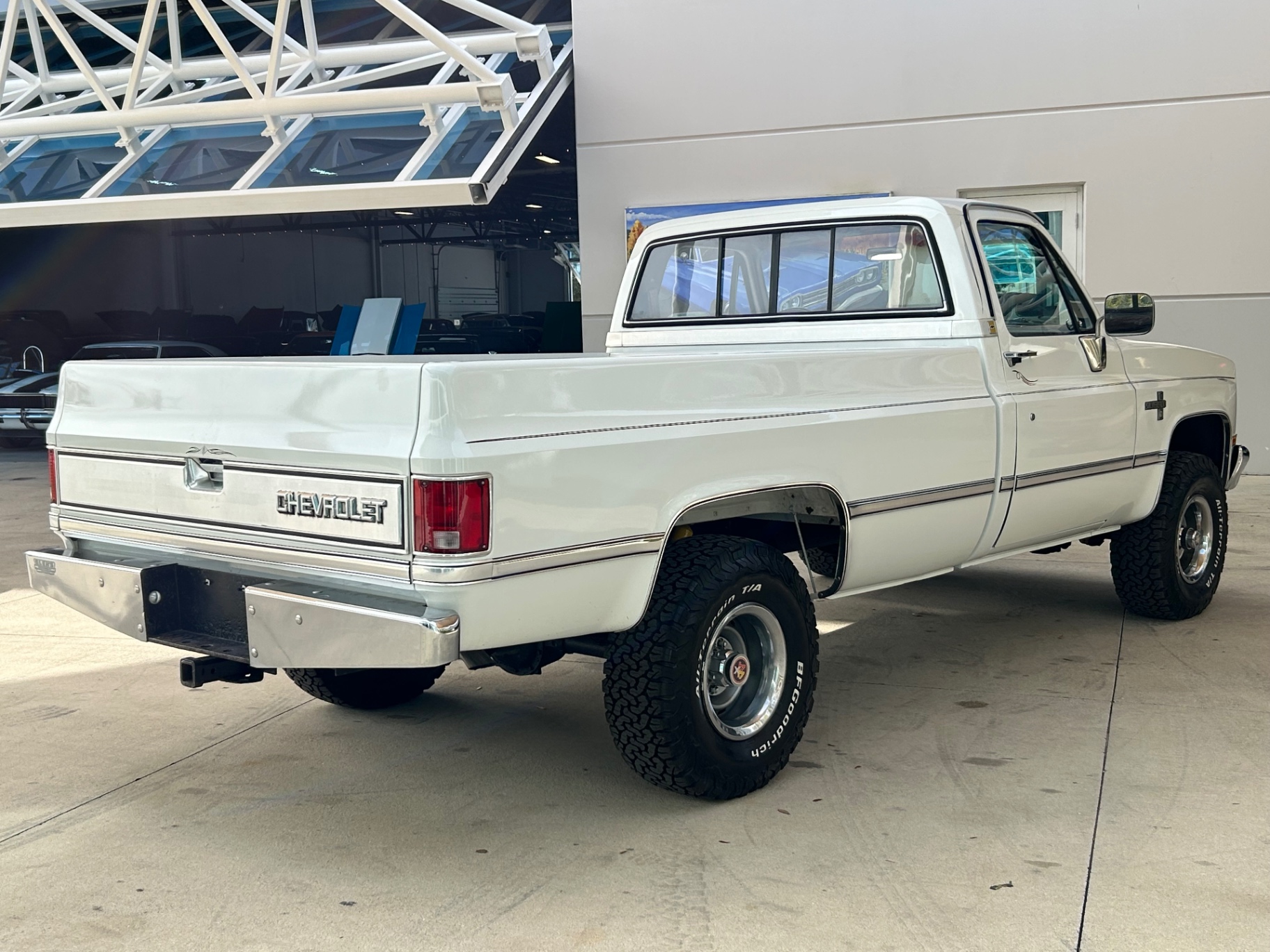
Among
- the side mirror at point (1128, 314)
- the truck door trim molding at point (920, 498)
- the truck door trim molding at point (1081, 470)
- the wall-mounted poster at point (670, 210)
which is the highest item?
the wall-mounted poster at point (670, 210)

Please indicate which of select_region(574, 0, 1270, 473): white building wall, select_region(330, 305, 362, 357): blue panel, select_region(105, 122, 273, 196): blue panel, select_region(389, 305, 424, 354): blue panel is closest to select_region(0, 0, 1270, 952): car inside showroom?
select_region(574, 0, 1270, 473): white building wall

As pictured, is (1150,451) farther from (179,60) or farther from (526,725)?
(179,60)

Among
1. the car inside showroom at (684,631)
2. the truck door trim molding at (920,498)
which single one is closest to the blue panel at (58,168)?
the car inside showroom at (684,631)

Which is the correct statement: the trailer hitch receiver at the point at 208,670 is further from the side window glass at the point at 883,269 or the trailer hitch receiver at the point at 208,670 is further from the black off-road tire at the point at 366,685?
the side window glass at the point at 883,269

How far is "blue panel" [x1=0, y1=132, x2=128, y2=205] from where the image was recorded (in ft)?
45.5

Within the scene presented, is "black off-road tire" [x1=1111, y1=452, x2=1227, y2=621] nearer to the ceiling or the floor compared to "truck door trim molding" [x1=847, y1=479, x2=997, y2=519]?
nearer to the floor

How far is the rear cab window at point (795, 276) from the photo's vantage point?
4711mm

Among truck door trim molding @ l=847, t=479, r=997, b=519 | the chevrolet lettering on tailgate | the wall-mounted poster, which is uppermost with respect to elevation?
the wall-mounted poster

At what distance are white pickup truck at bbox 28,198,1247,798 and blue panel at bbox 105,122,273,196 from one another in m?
9.57

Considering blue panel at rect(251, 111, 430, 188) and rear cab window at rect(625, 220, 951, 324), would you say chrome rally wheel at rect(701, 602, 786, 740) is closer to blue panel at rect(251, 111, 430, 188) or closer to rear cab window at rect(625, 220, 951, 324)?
rear cab window at rect(625, 220, 951, 324)

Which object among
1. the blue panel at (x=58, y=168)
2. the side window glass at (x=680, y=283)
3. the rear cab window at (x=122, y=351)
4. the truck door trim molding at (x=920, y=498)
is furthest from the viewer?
the rear cab window at (x=122, y=351)

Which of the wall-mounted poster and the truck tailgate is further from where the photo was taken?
the wall-mounted poster

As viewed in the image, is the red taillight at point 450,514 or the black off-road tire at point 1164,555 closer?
the red taillight at point 450,514

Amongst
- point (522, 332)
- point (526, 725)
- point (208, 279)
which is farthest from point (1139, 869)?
point (208, 279)
